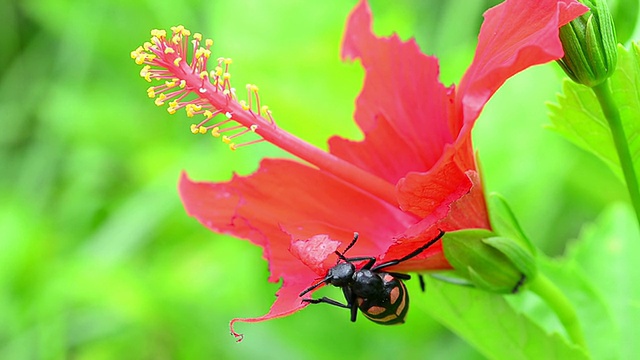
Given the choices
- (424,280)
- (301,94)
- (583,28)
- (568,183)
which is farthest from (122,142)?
(583,28)

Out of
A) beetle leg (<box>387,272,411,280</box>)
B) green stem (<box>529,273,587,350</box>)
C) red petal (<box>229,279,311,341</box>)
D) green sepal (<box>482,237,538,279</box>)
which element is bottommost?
green stem (<box>529,273,587,350</box>)

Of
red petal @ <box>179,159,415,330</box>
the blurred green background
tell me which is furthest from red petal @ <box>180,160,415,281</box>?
the blurred green background

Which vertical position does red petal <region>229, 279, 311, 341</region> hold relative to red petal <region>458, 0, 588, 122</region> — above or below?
below

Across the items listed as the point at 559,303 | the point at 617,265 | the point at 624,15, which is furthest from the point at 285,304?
the point at 617,265

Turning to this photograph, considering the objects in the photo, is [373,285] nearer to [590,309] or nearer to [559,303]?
[559,303]

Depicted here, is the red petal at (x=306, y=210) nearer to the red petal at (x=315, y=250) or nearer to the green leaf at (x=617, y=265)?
the red petal at (x=315, y=250)

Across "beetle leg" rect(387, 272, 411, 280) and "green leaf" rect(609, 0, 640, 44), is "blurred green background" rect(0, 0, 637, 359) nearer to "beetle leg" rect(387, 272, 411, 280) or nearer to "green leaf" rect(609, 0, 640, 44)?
"beetle leg" rect(387, 272, 411, 280)
